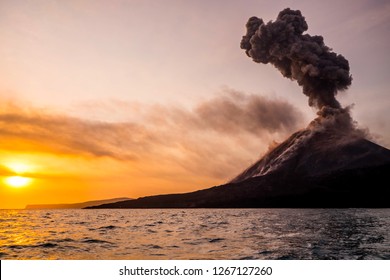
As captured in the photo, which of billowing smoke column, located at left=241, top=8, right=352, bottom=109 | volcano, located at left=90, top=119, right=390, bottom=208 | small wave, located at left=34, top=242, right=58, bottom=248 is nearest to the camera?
small wave, located at left=34, top=242, right=58, bottom=248

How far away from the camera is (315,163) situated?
196 metres

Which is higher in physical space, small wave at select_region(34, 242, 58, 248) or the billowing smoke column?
the billowing smoke column

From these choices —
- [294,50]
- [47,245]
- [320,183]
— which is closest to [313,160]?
[320,183]

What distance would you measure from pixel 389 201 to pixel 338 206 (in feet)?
61.1

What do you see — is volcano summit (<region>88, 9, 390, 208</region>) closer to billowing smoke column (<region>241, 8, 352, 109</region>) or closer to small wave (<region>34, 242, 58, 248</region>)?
billowing smoke column (<region>241, 8, 352, 109</region>)

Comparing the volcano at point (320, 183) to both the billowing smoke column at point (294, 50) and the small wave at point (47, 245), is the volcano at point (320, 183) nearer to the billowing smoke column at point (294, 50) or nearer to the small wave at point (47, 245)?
the billowing smoke column at point (294, 50)

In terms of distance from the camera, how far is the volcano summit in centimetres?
9888

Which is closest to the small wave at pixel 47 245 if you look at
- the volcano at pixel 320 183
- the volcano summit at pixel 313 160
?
the volcano summit at pixel 313 160

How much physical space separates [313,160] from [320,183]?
18.0m

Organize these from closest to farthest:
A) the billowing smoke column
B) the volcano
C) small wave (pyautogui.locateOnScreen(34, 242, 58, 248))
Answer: small wave (pyautogui.locateOnScreen(34, 242, 58, 248)) → the billowing smoke column → the volcano

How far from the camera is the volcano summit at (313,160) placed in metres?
98.9

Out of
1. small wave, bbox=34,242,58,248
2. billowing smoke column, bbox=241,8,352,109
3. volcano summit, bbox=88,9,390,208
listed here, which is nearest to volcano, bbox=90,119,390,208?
volcano summit, bbox=88,9,390,208
